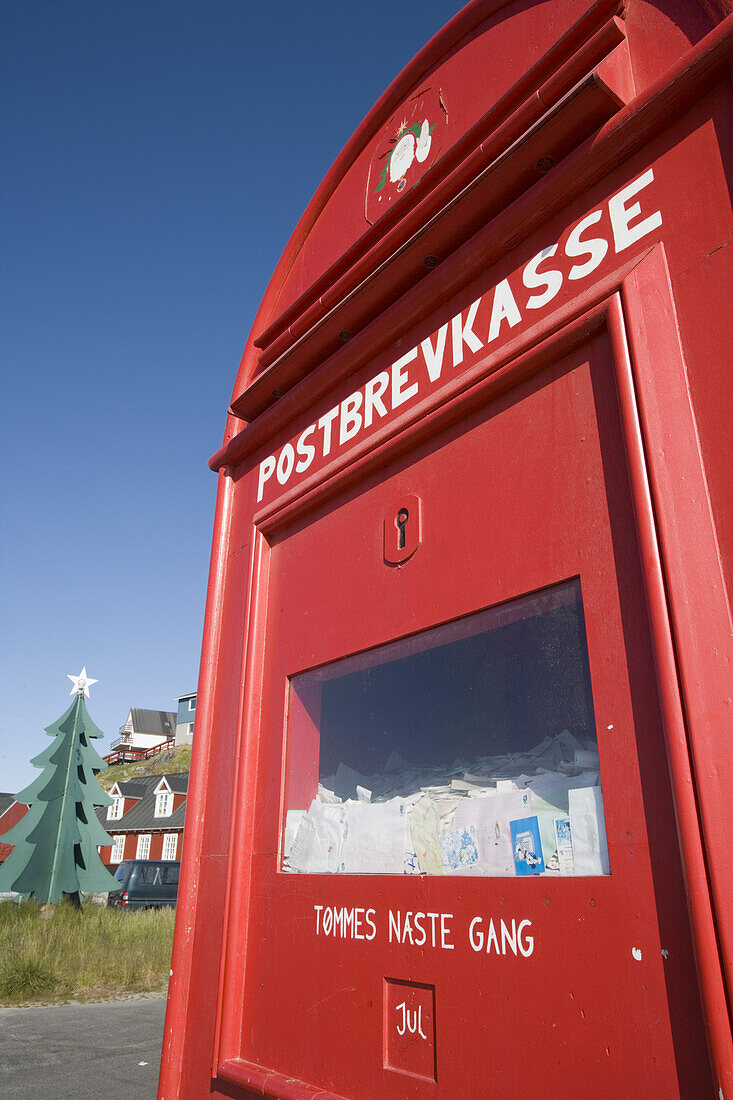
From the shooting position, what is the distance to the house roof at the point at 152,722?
59.0 meters

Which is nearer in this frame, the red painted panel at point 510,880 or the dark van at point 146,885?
the red painted panel at point 510,880

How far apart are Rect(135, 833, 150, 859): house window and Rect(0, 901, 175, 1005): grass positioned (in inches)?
853

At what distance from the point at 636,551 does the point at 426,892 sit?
0.84 metres

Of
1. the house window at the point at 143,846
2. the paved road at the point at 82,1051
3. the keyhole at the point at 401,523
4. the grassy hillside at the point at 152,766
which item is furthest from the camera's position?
the grassy hillside at the point at 152,766

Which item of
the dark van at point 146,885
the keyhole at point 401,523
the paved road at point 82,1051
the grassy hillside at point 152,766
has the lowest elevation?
the paved road at point 82,1051

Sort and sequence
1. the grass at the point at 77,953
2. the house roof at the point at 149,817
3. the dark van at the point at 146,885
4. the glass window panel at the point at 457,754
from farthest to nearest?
the house roof at the point at 149,817 → the dark van at the point at 146,885 → the grass at the point at 77,953 → the glass window panel at the point at 457,754

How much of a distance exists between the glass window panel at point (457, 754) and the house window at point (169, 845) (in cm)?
3214

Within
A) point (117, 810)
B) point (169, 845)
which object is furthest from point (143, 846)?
point (117, 810)

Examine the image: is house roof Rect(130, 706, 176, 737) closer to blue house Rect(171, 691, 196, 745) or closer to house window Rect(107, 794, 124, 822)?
blue house Rect(171, 691, 196, 745)

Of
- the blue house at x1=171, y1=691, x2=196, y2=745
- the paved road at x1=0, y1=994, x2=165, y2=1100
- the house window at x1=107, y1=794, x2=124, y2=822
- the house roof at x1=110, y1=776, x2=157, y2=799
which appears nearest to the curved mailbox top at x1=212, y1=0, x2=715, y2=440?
the paved road at x1=0, y1=994, x2=165, y2=1100

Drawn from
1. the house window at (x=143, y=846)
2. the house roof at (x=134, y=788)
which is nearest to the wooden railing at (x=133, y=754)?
the house roof at (x=134, y=788)

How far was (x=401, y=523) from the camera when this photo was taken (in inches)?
77.0

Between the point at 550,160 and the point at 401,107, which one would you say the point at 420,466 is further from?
the point at 401,107

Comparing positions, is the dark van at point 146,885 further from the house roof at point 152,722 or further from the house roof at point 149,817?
the house roof at point 152,722
